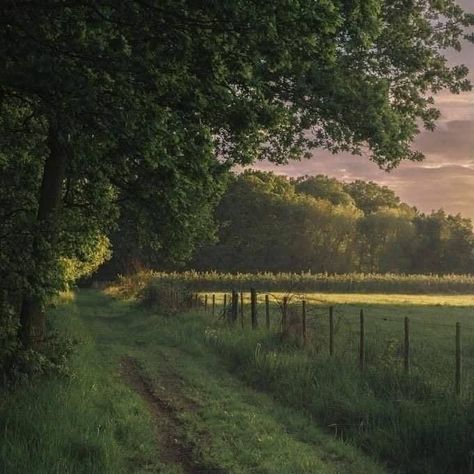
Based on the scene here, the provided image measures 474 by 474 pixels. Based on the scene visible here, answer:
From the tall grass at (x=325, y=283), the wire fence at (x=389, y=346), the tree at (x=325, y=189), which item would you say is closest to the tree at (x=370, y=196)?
the tree at (x=325, y=189)

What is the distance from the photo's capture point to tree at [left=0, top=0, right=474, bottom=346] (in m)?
7.01

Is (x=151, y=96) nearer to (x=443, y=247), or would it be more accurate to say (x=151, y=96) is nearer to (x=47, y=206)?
(x=47, y=206)

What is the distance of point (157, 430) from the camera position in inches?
380

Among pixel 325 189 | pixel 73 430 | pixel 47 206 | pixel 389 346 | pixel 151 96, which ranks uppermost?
pixel 325 189

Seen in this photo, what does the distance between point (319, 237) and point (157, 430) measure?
97345mm

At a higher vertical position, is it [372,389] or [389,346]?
[389,346]

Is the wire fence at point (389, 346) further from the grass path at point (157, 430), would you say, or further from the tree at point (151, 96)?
the tree at point (151, 96)

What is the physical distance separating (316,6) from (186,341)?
573 inches

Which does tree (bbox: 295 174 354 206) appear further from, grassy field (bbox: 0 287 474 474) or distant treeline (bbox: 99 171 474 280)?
A: grassy field (bbox: 0 287 474 474)

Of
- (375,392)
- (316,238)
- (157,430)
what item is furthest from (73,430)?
(316,238)

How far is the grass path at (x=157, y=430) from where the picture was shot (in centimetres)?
738

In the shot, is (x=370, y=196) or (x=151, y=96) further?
(x=370, y=196)

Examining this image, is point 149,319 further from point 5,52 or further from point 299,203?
point 299,203

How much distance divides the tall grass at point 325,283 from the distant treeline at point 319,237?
2286cm
